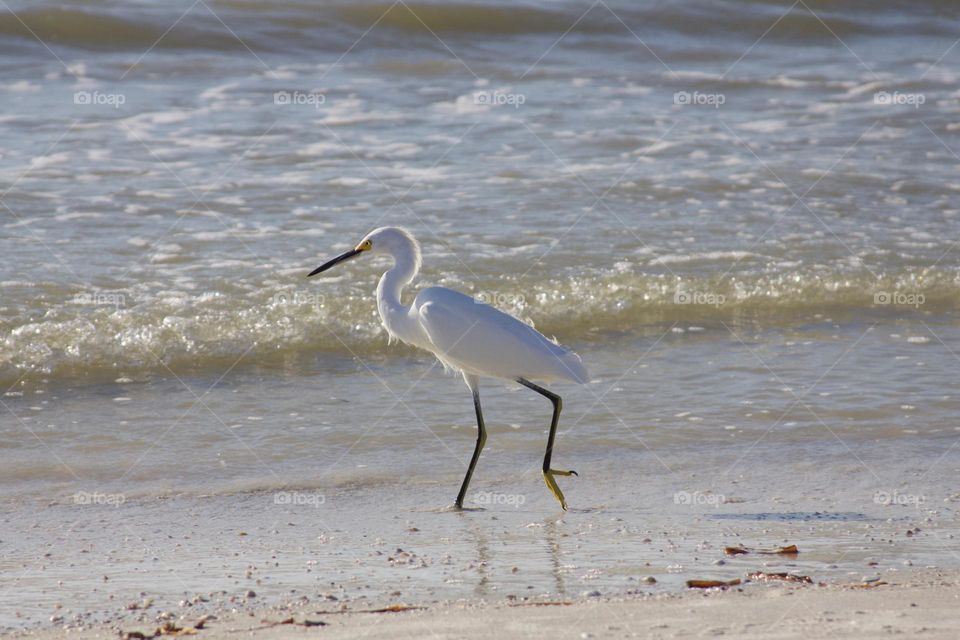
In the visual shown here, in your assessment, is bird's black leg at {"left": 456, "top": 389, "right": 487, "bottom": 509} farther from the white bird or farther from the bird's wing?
the bird's wing

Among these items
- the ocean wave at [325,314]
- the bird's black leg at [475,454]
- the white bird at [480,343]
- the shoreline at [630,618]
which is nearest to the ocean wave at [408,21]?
the ocean wave at [325,314]

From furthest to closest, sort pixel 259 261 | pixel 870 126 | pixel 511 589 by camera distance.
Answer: pixel 870 126
pixel 259 261
pixel 511 589

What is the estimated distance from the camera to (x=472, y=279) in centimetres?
843

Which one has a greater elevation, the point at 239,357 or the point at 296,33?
the point at 296,33

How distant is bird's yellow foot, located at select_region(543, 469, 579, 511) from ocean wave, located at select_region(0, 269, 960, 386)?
2338 mm

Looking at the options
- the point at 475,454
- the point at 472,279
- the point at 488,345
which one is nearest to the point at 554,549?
the point at 475,454

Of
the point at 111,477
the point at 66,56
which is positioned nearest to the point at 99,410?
the point at 111,477

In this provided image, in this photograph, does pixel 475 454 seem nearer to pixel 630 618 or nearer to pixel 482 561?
pixel 482 561

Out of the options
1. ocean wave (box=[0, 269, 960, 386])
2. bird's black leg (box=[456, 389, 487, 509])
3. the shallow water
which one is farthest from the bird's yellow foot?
ocean wave (box=[0, 269, 960, 386])

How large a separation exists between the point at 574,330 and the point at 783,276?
→ 1.74 meters

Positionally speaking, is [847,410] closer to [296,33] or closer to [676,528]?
[676,528]

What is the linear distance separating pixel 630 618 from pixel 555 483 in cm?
180

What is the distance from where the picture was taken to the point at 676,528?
15.5 ft

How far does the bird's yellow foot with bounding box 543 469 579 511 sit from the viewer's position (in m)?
5.09
